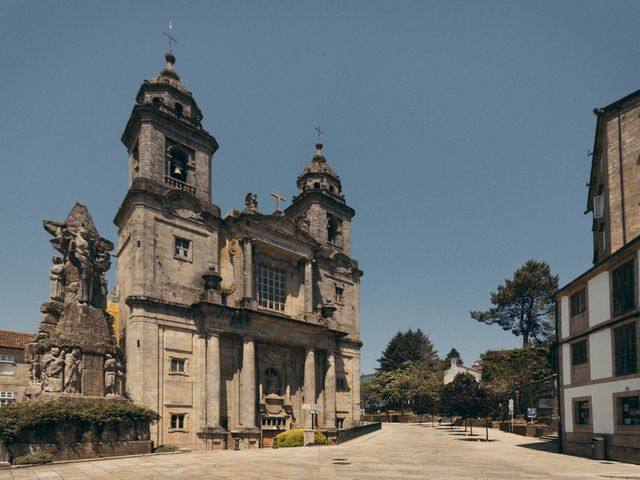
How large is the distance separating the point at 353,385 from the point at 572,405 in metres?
21.8

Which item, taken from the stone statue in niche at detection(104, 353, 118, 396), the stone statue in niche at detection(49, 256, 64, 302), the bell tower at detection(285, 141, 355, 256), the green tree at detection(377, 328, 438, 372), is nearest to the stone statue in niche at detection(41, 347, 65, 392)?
the stone statue in niche at detection(104, 353, 118, 396)

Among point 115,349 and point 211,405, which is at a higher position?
point 115,349

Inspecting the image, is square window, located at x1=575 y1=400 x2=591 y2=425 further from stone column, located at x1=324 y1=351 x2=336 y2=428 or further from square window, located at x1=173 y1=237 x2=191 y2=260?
square window, located at x1=173 y1=237 x2=191 y2=260

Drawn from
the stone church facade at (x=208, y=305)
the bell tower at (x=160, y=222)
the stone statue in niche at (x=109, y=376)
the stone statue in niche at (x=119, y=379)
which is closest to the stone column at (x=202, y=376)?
the stone church facade at (x=208, y=305)

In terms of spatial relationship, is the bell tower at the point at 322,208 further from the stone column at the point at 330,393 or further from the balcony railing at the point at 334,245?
the stone column at the point at 330,393

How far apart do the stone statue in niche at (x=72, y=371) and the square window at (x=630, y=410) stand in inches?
1052

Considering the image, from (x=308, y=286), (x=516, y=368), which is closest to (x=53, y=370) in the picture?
(x=308, y=286)

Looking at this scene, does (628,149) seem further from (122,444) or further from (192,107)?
(122,444)

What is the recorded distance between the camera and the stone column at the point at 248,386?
1345 inches

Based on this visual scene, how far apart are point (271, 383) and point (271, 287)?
24.8 ft

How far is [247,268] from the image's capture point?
37344mm

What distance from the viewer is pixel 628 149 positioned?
29.6 meters

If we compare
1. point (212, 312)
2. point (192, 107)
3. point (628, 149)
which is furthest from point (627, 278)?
point (192, 107)

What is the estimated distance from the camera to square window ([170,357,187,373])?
32312 millimetres
